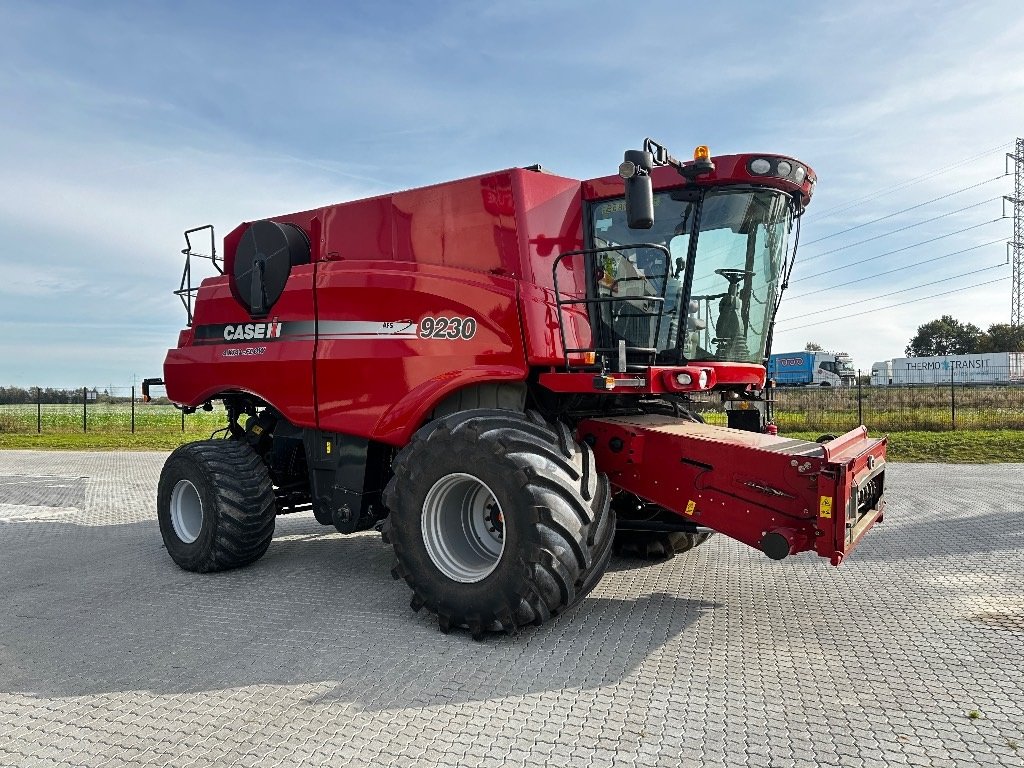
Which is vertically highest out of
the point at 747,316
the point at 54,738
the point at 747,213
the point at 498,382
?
the point at 747,213

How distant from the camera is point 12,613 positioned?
497cm

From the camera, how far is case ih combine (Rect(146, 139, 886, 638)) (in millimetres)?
4297

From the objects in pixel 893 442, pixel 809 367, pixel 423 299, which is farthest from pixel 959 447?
pixel 809 367

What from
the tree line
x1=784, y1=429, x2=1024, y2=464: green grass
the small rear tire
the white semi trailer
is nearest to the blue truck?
the white semi trailer

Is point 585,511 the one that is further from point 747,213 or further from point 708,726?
point 747,213

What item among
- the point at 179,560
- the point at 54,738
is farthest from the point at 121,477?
the point at 54,738

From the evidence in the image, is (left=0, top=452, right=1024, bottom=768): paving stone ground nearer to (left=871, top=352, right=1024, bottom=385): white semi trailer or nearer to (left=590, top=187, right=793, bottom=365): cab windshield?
(left=590, top=187, right=793, bottom=365): cab windshield

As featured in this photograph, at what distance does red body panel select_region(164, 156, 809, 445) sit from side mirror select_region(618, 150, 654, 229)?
65 centimetres

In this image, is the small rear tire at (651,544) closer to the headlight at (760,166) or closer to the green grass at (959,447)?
the headlight at (760,166)

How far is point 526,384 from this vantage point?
499 cm

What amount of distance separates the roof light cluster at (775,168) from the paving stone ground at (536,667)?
2.83 m

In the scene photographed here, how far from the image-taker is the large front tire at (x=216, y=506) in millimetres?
6004

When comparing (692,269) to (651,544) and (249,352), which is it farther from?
(249,352)

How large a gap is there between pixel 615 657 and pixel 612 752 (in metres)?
1.03
